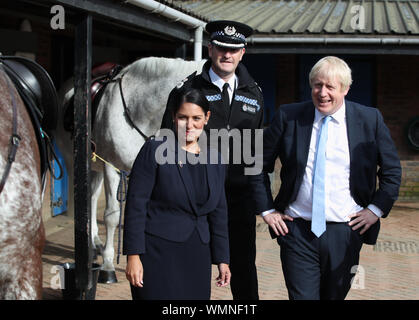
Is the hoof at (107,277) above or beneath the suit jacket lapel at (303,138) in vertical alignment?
beneath

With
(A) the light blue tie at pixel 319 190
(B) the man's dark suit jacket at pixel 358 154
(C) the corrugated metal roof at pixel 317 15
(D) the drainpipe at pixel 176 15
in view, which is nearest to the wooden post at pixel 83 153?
(D) the drainpipe at pixel 176 15

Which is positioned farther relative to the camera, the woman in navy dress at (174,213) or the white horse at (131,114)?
the white horse at (131,114)

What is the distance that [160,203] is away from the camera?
2.82 meters

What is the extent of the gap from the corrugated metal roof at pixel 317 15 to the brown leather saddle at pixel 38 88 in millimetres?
5489

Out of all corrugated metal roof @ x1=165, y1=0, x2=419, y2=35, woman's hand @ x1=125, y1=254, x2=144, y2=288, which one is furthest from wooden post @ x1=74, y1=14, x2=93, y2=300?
corrugated metal roof @ x1=165, y1=0, x2=419, y2=35

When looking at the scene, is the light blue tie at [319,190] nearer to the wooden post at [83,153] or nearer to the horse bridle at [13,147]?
the horse bridle at [13,147]

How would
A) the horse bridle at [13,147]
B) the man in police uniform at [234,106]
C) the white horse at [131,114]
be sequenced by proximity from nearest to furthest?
the horse bridle at [13,147] → the man in police uniform at [234,106] → the white horse at [131,114]

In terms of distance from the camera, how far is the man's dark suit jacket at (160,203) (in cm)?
276

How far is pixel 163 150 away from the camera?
9.27 feet

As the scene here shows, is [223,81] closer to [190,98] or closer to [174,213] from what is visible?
[190,98]

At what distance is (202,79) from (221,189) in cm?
105

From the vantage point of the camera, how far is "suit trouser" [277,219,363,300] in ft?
10.3

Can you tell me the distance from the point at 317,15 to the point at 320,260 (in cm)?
873
